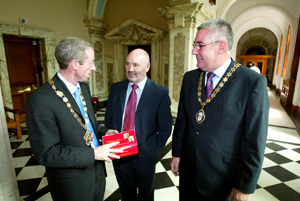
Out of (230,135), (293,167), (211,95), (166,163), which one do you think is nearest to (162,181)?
(166,163)

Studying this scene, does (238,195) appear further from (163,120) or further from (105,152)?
(105,152)

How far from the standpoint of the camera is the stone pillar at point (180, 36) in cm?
474

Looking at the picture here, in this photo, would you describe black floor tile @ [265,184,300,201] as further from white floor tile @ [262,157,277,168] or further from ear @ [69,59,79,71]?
ear @ [69,59,79,71]

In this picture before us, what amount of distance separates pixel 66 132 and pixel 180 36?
4.66 meters

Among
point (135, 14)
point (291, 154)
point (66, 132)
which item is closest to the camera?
point (66, 132)

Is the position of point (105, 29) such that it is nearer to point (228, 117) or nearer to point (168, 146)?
point (168, 146)

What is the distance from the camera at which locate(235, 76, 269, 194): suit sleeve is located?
3.49ft

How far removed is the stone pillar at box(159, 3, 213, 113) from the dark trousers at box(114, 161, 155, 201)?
12.6 feet

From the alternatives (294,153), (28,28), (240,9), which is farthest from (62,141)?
(240,9)

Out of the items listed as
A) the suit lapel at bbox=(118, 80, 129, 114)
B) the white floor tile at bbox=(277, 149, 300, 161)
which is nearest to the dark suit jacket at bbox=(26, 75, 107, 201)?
the suit lapel at bbox=(118, 80, 129, 114)

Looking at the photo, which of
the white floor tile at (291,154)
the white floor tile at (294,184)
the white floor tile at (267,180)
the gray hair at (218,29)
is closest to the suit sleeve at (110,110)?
the gray hair at (218,29)

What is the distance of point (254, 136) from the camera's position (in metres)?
1.08

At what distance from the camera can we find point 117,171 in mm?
1652

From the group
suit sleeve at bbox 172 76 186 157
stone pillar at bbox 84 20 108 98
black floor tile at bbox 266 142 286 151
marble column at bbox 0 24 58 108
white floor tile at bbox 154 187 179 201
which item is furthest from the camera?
stone pillar at bbox 84 20 108 98
